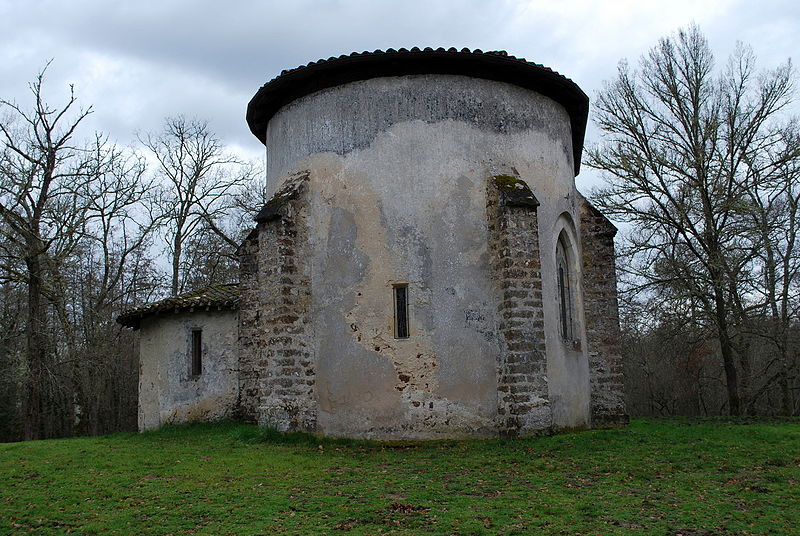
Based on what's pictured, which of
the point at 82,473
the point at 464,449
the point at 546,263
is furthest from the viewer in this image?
the point at 546,263

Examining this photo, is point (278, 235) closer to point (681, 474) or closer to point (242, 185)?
point (681, 474)

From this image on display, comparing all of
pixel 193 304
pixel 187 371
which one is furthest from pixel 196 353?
pixel 193 304

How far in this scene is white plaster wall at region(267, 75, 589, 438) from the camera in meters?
12.3

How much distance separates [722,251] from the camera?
63.1ft

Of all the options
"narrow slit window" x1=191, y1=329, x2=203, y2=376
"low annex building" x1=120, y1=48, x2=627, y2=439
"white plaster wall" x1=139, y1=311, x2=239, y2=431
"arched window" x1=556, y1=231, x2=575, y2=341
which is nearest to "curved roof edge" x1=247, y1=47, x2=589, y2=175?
"low annex building" x1=120, y1=48, x2=627, y2=439

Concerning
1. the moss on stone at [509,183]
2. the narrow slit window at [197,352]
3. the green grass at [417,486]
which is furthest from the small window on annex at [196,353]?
the moss on stone at [509,183]

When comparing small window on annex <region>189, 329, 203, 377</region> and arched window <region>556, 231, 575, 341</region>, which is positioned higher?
arched window <region>556, 231, 575, 341</region>

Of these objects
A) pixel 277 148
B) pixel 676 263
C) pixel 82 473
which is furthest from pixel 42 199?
pixel 676 263

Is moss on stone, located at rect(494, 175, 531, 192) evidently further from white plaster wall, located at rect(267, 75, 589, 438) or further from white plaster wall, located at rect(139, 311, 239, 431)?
white plaster wall, located at rect(139, 311, 239, 431)

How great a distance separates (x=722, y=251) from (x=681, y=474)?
11686 mm

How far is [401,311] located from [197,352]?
750 centimetres

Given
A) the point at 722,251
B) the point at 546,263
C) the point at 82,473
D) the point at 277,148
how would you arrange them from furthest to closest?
the point at 722,251
the point at 277,148
the point at 546,263
the point at 82,473

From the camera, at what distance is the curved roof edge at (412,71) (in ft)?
42.2

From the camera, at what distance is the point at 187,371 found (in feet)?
57.7
